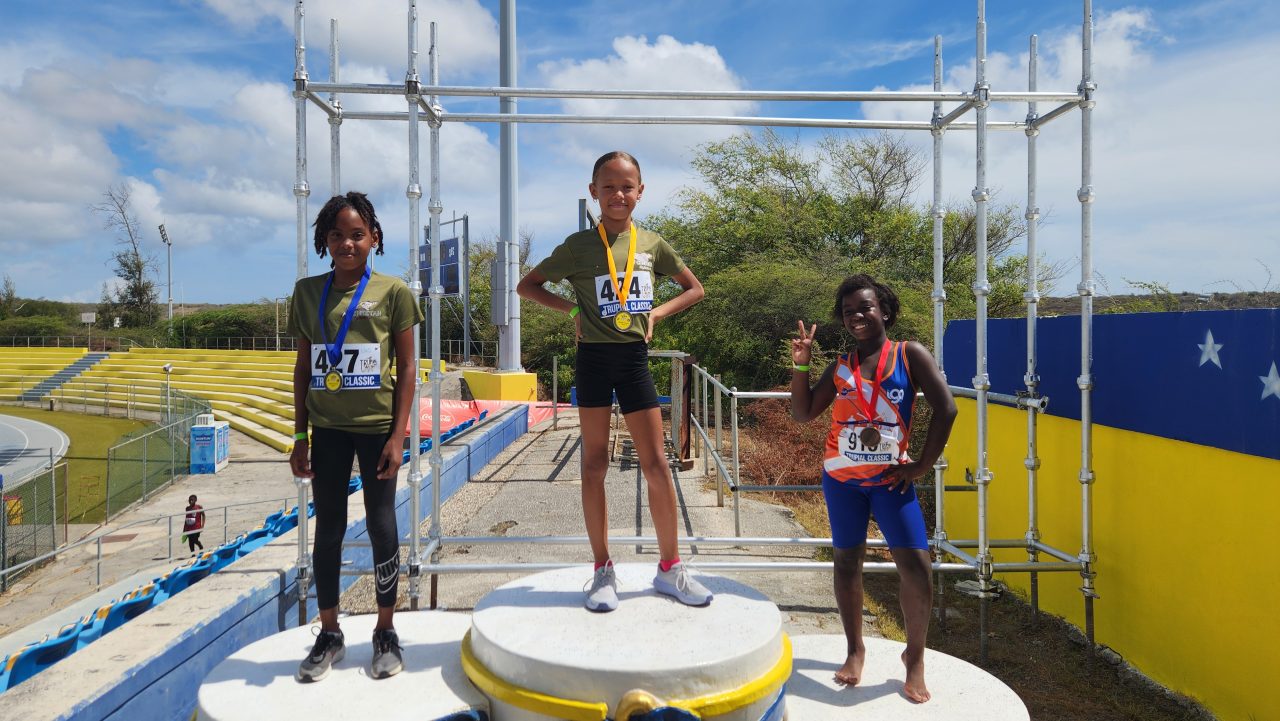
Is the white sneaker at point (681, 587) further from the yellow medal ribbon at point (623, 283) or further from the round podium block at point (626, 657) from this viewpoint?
the yellow medal ribbon at point (623, 283)

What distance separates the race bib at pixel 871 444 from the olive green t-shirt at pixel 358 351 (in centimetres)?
167

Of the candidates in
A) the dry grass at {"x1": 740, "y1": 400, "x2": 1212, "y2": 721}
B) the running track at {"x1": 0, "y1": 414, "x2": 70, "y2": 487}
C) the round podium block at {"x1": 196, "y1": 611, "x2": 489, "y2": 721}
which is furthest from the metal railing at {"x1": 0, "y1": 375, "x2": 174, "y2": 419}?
the dry grass at {"x1": 740, "y1": 400, "x2": 1212, "y2": 721}

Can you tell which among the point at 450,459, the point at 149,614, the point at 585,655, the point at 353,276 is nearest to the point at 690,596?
the point at 585,655

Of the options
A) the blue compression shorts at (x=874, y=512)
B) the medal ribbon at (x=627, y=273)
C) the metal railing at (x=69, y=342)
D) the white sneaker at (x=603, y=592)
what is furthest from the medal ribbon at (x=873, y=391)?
the metal railing at (x=69, y=342)

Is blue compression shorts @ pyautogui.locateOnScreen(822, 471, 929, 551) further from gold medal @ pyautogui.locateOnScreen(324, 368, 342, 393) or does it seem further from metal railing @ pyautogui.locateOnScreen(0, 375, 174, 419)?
metal railing @ pyautogui.locateOnScreen(0, 375, 174, 419)

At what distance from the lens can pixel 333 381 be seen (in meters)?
2.78

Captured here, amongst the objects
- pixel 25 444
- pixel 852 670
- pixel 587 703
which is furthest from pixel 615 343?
pixel 25 444

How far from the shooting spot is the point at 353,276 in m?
2.96

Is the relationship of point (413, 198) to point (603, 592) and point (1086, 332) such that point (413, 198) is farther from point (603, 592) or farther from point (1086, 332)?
point (1086, 332)

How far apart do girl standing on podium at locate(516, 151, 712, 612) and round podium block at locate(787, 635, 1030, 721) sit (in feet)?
1.66

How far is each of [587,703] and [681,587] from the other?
0.71 meters

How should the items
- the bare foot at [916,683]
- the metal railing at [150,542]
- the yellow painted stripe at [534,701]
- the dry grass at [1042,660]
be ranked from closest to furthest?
the yellow painted stripe at [534,701] < the bare foot at [916,683] < the dry grass at [1042,660] < the metal railing at [150,542]

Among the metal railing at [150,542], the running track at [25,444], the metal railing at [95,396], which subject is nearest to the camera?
the metal railing at [150,542]

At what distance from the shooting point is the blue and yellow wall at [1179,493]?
3.13 m
